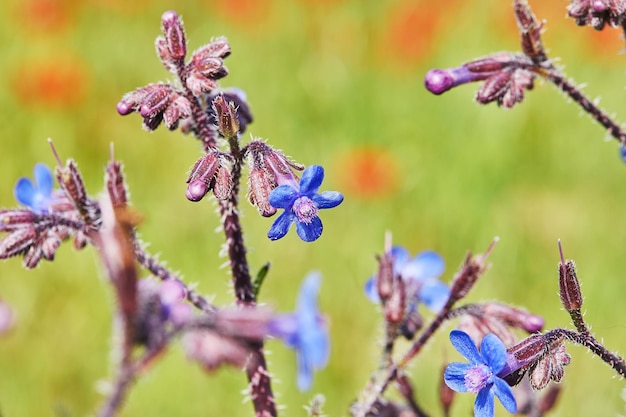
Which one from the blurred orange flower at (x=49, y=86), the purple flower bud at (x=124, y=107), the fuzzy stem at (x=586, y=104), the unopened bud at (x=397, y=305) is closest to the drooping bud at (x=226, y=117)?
the purple flower bud at (x=124, y=107)

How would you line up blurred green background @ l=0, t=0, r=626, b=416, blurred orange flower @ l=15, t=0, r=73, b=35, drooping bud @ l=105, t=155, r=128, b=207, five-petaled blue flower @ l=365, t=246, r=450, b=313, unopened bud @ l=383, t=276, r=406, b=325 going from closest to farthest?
drooping bud @ l=105, t=155, r=128, b=207 → unopened bud @ l=383, t=276, r=406, b=325 → five-petaled blue flower @ l=365, t=246, r=450, b=313 → blurred green background @ l=0, t=0, r=626, b=416 → blurred orange flower @ l=15, t=0, r=73, b=35

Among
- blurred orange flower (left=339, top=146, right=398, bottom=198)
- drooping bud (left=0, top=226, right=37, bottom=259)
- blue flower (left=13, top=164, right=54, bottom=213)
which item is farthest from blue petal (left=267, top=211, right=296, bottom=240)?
blurred orange flower (left=339, top=146, right=398, bottom=198)

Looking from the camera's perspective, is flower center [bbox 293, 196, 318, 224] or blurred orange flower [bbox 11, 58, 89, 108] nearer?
flower center [bbox 293, 196, 318, 224]

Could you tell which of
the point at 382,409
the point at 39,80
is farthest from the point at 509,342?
the point at 39,80

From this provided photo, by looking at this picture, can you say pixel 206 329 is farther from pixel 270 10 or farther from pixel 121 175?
pixel 270 10

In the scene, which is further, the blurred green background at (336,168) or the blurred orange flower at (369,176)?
the blurred orange flower at (369,176)

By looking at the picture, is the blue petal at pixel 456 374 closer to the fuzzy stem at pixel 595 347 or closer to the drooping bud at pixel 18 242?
the fuzzy stem at pixel 595 347

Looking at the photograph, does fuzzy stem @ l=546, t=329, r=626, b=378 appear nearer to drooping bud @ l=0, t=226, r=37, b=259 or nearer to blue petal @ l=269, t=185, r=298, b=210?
blue petal @ l=269, t=185, r=298, b=210
